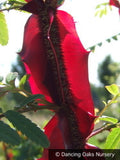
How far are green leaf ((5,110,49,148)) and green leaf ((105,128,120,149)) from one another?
122 mm

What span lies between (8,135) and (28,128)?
0.08ft

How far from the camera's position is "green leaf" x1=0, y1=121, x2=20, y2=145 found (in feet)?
0.96

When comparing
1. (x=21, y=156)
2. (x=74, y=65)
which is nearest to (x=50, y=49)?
(x=74, y=65)

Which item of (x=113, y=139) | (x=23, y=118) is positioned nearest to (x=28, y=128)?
(x=23, y=118)

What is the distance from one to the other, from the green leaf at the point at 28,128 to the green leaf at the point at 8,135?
0.4 inches

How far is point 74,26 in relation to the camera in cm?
39

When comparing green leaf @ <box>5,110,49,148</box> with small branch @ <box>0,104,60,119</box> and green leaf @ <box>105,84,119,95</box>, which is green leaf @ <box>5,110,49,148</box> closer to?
small branch @ <box>0,104,60,119</box>

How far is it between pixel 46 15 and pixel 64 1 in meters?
0.05

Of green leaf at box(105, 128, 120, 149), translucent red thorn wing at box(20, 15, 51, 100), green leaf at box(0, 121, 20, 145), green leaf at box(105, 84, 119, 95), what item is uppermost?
translucent red thorn wing at box(20, 15, 51, 100)

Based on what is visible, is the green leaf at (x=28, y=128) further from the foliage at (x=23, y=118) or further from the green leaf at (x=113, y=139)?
the green leaf at (x=113, y=139)

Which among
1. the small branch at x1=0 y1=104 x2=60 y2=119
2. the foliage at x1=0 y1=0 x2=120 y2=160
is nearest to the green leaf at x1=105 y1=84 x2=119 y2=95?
the foliage at x1=0 y1=0 x2=120 y2=160

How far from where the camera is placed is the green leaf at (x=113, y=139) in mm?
397

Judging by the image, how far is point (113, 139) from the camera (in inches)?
15.9

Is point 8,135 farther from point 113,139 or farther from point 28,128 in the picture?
point 113,139
